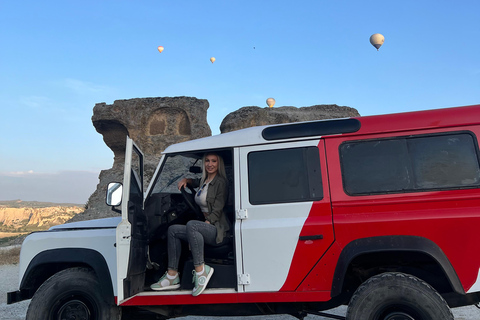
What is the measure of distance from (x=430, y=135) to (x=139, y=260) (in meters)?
3.03

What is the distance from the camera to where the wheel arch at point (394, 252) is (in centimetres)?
337

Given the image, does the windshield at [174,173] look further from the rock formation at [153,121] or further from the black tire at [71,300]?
the rock formation at [153,121]

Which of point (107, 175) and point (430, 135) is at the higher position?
point (107, 175)

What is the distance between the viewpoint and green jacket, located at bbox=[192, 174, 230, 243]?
13.4 ft

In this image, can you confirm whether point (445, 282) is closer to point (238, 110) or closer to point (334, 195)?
point (334, 195)

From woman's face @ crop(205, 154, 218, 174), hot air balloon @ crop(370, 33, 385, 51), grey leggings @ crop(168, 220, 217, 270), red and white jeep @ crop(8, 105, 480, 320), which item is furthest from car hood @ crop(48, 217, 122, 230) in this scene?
hot air balloon @ crop(370, 33, 385, 51)

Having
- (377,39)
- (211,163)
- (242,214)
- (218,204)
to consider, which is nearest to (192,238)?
(218,204)

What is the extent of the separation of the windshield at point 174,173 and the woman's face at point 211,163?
0.95 ft

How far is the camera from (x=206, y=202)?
4246mm

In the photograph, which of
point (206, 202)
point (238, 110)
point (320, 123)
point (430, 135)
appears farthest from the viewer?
point (238, 110)

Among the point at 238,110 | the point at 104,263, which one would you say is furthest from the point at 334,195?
the point at 238,110

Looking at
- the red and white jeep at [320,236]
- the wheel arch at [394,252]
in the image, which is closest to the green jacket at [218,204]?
the red and white jeep at [320,236]

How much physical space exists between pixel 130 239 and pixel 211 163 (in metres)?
1.13

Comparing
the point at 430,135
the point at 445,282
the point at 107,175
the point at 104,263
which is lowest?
the point at 445,282
